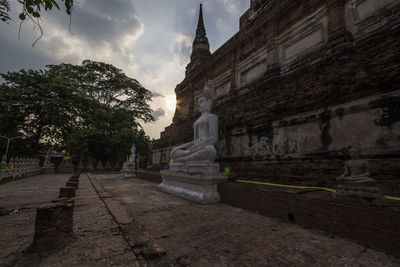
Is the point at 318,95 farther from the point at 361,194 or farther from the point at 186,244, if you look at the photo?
the point at 186,244

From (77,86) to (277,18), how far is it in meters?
23.2

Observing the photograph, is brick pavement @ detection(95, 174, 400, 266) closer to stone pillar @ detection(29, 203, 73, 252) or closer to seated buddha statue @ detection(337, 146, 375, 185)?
seated buddha statue @ detection(337, 146, 375, 185)

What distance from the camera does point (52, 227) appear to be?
84.0 inches

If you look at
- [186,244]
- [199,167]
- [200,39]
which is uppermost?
[200,39]

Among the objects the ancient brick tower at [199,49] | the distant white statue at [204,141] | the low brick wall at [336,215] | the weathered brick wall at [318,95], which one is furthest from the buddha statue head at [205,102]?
the ancient brick tower at [199,49]

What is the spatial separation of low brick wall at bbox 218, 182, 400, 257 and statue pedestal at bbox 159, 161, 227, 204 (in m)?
1.04

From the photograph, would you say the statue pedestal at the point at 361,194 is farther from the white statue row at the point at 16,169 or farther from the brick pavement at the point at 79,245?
the white statue row at the point at 16,169

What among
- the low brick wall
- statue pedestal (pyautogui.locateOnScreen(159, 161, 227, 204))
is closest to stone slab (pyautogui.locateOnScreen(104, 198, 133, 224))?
statue pedestal (pyautogui.locateOnScreen(159, 161, 227, 204))

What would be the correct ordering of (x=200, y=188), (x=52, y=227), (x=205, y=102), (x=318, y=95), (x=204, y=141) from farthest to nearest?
(x=205, y=102), (x=204, y=141), (x=318, y=95), (x=200, y=188), (x=52, y=227)

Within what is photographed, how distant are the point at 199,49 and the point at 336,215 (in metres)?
18.9

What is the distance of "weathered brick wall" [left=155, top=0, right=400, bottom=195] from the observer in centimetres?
443

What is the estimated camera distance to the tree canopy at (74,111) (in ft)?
65.4

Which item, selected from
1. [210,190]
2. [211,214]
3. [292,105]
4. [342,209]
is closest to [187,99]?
[292,105]

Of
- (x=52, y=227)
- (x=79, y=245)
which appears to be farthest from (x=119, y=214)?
(x=52, y=227)
